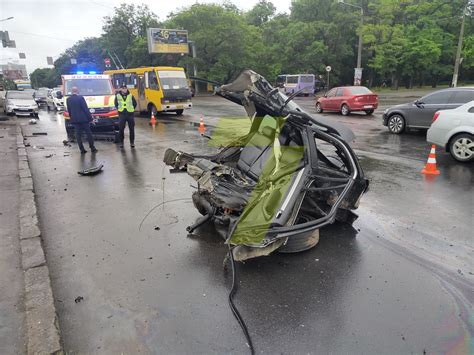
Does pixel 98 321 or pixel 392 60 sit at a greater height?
pixel 392 60

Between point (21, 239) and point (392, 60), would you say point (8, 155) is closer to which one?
point (21, 239)

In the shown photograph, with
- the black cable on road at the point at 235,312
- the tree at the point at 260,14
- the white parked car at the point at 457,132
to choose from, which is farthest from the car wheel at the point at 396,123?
the tree at the point at 260,14

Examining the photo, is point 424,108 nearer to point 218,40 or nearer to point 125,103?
point 125,103

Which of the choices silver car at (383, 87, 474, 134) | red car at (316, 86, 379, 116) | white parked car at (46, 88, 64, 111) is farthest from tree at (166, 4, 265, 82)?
silver car at (383, 87, 474, 134)

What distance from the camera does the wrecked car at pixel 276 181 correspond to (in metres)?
3.61

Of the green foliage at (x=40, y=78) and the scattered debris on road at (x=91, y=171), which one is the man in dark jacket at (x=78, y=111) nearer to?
the scattered debris on road at (x=91, y=171)

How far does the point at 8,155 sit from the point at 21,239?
21.5 ft

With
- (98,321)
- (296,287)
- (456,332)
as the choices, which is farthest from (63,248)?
(456,332)

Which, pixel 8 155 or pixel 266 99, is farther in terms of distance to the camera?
pixel 8 155

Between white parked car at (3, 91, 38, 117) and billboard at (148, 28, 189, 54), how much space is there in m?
22.7

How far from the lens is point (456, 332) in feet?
9.37

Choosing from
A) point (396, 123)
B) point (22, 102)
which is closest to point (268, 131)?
point (396, 123)

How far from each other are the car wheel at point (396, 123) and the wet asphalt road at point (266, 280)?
6.12 meters

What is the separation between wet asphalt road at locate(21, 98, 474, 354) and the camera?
2842mm
